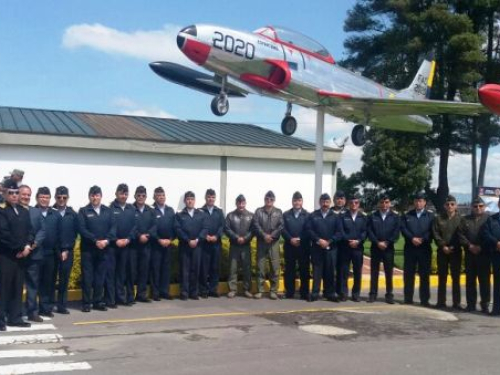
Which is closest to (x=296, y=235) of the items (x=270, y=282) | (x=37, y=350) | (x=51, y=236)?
(x=270, y=282)

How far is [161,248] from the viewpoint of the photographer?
39.0 feet

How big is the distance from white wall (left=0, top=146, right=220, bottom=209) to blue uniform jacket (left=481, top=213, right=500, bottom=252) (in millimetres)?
9324

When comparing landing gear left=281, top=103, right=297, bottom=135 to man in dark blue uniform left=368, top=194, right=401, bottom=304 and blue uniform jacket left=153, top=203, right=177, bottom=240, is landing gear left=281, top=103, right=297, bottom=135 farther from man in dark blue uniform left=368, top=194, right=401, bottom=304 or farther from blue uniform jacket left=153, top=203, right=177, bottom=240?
blue uniform jacket left=153, top=203, right=177, bottom=240

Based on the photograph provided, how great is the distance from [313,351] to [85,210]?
477cm

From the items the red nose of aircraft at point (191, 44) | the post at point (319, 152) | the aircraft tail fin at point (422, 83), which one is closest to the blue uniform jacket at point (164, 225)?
the red nose of aircraft at point (191, 44)

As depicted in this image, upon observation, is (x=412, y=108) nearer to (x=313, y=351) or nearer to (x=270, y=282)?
(x=270, y=282)

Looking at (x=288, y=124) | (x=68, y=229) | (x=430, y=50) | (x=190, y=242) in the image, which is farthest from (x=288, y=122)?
(x=430, y=50)

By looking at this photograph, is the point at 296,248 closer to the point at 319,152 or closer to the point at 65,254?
the point at 319,152

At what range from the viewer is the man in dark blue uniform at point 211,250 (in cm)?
1213

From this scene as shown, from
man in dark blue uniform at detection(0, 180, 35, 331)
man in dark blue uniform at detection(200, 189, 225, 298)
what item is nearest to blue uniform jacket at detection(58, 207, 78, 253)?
man in dark blue uniform at detection(0, 180, 35, 331)

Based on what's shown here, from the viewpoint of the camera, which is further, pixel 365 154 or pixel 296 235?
pixel 365 154

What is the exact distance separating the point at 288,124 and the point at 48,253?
8033 mm

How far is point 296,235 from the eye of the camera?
12305 mm

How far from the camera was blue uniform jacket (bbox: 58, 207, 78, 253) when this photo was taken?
1032 centimetres
